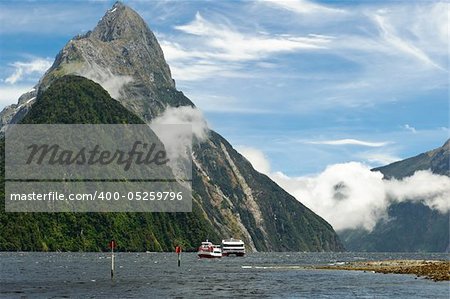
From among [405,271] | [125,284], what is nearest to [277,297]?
[125,284]

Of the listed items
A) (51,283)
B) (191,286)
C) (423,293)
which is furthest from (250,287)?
(51,283)

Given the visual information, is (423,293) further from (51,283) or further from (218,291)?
(51,283)

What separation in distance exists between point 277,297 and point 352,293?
13627 mm

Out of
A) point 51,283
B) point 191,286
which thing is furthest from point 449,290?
point 51,283

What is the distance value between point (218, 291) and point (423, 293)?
99.5ft

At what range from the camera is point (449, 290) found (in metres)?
100

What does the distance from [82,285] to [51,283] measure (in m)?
8.00

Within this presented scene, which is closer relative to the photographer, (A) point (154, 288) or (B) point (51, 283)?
(A) point (154, 288)

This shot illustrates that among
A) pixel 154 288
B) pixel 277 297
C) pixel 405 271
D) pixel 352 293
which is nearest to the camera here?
pixel 277 297

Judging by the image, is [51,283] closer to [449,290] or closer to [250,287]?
[250,287]

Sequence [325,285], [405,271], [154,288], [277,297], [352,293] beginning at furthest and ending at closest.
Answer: [405,271], [325,285], [154,288], [352,293], [277,297]

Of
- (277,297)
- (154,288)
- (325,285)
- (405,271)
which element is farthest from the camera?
(405,271)

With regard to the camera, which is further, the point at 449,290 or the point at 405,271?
the point at 405,271

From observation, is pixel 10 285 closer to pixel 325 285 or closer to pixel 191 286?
pixel 191 286
